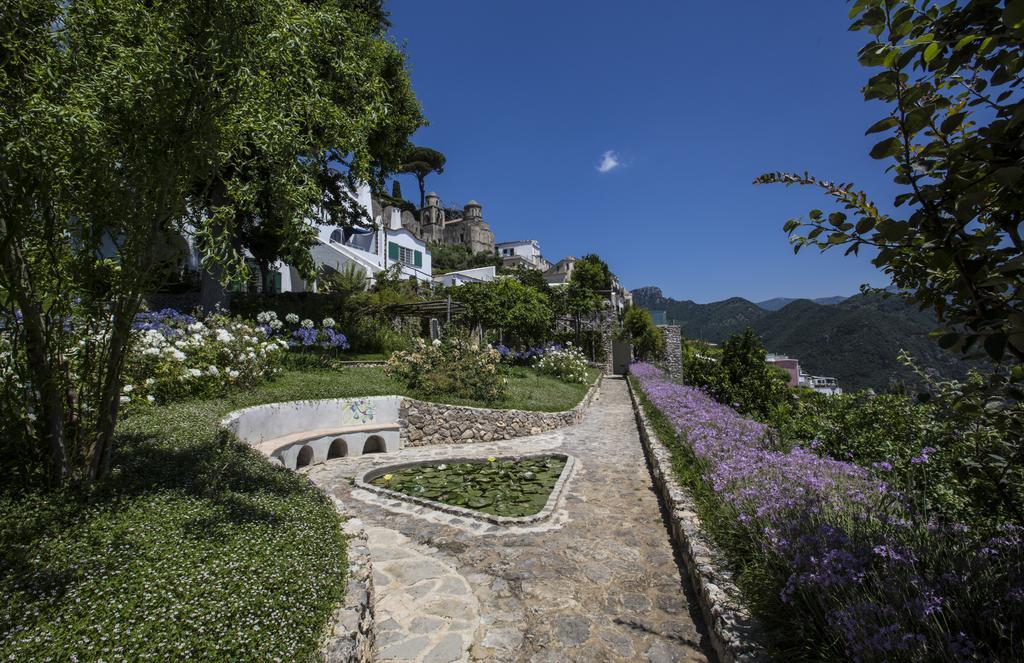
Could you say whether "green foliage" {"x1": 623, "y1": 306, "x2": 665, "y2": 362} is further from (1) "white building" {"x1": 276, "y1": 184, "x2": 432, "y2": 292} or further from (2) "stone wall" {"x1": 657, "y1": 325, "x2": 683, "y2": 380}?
(1) "white building" {"x1": 276, "y1": 184, "x2": 432, "y2": 292}

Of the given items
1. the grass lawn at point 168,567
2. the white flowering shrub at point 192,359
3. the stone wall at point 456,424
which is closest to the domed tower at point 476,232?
the stone wall at point 456,424

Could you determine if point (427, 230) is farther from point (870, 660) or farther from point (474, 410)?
point (870, 660)

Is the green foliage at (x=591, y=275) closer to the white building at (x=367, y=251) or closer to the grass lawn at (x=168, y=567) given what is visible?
the white building at (x=367, y=251)

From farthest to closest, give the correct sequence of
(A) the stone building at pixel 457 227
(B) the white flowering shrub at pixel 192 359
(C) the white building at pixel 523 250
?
(C) the white building at pixel 523 250, (A) the stone building at pixel 457 227, (B) the white flowering shrub at pixel 192 359

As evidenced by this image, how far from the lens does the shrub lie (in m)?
11.2

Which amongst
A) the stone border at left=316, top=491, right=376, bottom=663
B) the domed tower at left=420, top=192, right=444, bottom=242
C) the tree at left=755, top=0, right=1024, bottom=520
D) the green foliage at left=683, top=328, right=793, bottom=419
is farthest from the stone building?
the tree at left=755, top=0, right=1024, bottom=520

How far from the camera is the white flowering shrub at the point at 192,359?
6977 mm

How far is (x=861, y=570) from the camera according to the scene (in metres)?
2.48

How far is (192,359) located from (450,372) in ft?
17.6

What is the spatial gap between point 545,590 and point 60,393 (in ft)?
13.4

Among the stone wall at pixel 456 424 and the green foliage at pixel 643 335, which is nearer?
the stone wall at pixel 456 424

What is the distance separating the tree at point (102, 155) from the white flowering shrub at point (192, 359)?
90.3 inches

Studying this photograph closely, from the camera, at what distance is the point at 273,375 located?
9.67 metres

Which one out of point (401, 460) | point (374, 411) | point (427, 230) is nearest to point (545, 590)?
point (401, 460)
